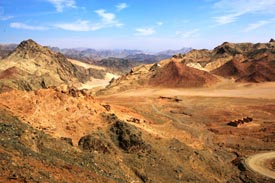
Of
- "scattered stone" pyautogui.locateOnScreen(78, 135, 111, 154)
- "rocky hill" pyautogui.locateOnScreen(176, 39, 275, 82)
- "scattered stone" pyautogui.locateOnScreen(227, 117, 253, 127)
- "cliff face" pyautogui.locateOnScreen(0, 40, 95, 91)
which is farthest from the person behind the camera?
"cliff face" pyautogui.locateOnScreen(0, 40, 95, 91)

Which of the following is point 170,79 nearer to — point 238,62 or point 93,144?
point 238,62

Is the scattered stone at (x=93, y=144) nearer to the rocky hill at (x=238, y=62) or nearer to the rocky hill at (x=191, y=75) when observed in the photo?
the rocky hill at (x=191, y=75)

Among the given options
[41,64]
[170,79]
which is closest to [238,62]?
[170,79]

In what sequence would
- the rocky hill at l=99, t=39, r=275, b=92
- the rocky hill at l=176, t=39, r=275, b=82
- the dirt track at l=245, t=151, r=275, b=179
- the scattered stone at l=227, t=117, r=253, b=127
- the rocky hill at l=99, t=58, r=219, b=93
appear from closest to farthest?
the dirt track at l=245, t=151, r=275, b=179
the scattered stone at l=227, t=117, r=253, b=127
the rocky hill at l=99, t=58, r=219, b=93
the rocky hill at l=99, t=39, r=275, b=92
the rocky hill at l=176, t=39, r=275, b=82

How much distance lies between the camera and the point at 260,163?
1786 inches

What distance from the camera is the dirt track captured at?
1628 inches

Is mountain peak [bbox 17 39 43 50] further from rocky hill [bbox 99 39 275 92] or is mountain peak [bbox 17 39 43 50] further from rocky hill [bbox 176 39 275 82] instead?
rocky hill [bbox 176 39 275 82]

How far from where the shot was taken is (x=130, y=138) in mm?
38000

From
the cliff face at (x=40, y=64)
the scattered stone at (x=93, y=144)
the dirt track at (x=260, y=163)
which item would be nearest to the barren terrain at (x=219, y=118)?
the dirt track at (x=260, y=163)

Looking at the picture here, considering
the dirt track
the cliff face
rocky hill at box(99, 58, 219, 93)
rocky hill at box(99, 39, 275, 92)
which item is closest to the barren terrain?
the dirt track

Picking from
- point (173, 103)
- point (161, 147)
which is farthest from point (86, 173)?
point (173, 103)

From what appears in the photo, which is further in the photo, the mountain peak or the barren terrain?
the mountain peak

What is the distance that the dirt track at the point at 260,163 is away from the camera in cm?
4134

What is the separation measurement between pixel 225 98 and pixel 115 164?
66883mm
